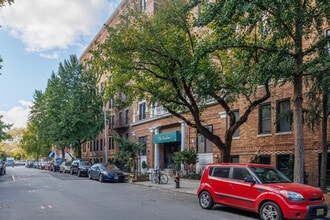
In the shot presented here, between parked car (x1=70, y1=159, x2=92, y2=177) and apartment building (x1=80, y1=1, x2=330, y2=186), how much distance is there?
259 inches

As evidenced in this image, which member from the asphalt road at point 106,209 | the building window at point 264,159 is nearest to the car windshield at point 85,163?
the building window at point 264,159

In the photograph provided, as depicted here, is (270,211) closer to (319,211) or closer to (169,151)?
(319,211)

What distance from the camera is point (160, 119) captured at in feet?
114

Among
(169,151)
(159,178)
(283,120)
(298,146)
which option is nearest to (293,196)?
(298,146)

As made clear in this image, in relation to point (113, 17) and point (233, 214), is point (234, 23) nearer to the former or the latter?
point (233, 214)

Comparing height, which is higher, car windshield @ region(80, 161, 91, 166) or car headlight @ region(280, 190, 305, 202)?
car headlight @ region(280, 190, 305, 202)

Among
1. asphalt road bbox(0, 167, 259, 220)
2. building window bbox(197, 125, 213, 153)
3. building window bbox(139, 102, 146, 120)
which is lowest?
asphalt road bbox(0, 167, 259, 220)

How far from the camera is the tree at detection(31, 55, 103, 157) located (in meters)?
44.8

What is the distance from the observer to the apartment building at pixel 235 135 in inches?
A: 781

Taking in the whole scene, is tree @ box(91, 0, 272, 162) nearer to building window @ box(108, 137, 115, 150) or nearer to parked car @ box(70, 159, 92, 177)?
parked car @ box(70, 159, 92, 177)

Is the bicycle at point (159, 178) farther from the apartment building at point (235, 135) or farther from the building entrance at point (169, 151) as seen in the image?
the building entrance at point (169, 151)

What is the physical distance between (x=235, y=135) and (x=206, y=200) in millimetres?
12143

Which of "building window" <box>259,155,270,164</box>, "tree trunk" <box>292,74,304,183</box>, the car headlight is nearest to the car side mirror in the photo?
the car headlight

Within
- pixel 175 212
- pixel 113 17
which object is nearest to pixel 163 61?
pixel 175 212
